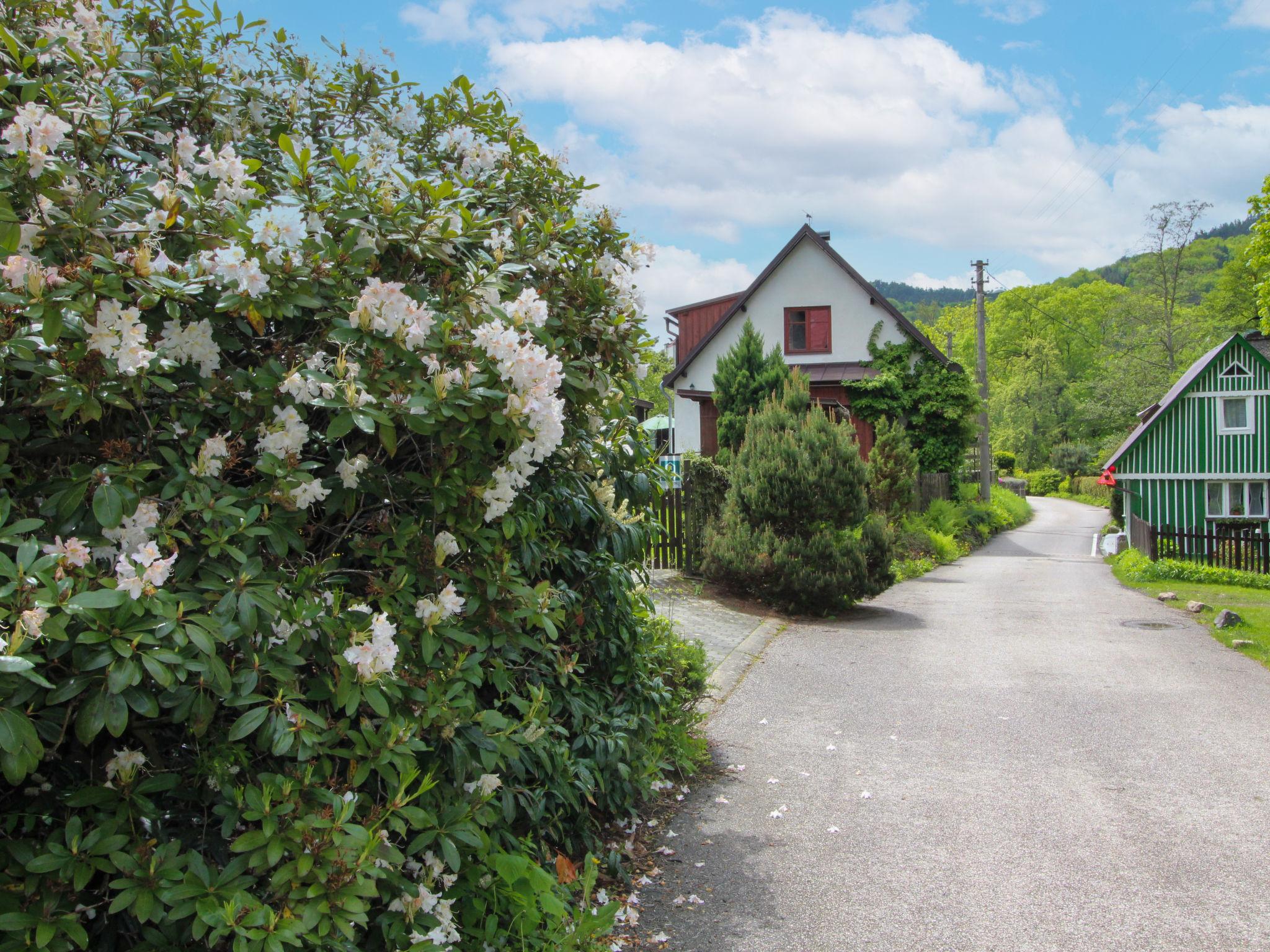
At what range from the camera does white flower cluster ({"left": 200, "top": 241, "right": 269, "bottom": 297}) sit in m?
2.35

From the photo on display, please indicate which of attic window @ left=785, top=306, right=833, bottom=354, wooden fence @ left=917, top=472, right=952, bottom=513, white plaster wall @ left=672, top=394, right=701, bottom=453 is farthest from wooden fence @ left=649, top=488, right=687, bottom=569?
white plaster wall @ left=672, top=394, right=701, bottom=453

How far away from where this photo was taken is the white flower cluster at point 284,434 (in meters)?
2.40

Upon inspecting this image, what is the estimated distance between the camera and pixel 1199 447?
24.6 m

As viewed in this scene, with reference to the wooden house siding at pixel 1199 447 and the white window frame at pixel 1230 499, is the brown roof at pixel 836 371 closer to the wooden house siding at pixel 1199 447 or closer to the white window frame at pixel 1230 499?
the wooden house siding at pixel 1199 447

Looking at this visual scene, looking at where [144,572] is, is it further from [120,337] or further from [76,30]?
[76,30]

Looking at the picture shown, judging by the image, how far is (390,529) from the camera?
8.72 feet

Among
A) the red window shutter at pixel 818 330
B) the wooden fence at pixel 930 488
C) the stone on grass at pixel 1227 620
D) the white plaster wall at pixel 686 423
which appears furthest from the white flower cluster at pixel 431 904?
the white plaster wall at pixel 686 423

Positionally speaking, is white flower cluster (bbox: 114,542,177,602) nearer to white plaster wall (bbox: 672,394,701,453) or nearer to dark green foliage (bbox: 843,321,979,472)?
dark green foliage (bbox: 843,321,979,472)

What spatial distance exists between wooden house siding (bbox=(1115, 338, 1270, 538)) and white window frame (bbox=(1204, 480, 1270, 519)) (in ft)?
1.07

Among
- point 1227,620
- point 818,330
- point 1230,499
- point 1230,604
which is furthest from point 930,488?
point 1227,620

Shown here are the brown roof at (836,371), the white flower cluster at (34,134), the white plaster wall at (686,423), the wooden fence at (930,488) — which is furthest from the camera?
the white plaster wall at (686,423)

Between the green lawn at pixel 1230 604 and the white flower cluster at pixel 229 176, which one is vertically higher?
the white flower cluster at pixel 229 176

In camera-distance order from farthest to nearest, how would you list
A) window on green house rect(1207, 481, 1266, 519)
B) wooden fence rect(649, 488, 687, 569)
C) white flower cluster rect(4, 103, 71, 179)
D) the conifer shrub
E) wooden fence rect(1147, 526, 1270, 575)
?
window on green house rect(1207, 481, 1266, 519) → wooden fence rect(1147, 526, 1270, 575) → wooden fence rect(649, 488, 687, 569) → the conifer shrub → white flower cluster rect(4, 103, 71, 179)

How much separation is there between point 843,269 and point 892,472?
28.0 feet
